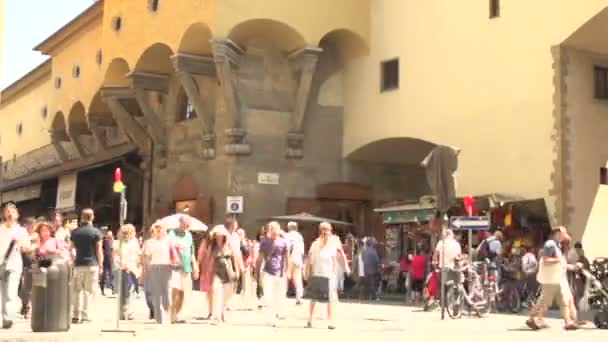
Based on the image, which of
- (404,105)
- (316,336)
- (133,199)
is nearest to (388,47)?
(404,105)

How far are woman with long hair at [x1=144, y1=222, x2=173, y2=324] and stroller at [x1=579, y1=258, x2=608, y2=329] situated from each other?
23.1 feet

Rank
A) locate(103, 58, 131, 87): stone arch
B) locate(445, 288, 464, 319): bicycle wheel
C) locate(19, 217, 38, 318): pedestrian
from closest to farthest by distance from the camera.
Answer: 1. locate(19, 217, 38, 318): pedestrian
2. locate(445, 288, 464, 319): bicycle wheel
3. locate(103, 58, 131, 87): stone arch

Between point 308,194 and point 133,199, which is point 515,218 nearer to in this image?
point 308,194

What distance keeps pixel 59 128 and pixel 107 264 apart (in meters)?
20.0

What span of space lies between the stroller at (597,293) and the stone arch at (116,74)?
808 inches

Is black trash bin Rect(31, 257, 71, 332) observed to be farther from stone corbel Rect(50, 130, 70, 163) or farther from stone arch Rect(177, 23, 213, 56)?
stone corbel Rect(50, 130, 70, 163)

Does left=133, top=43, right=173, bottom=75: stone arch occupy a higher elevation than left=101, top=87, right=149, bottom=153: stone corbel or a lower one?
higher

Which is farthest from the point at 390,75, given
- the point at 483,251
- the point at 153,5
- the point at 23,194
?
the point at 23,194

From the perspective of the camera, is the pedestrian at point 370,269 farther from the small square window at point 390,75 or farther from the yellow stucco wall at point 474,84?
the small square window at point 390,75

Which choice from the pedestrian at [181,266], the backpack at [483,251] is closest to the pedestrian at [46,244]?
the pedestrian at [181,266]

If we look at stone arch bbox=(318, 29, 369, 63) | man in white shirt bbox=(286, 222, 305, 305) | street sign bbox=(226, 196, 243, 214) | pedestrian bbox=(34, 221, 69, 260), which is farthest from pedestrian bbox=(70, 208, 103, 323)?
stone arch bbox=(318, 29, 369, 63)

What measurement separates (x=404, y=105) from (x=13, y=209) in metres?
15.9

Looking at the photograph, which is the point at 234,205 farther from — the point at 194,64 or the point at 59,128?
the point at 59,128

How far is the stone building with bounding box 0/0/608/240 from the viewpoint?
877 inches
